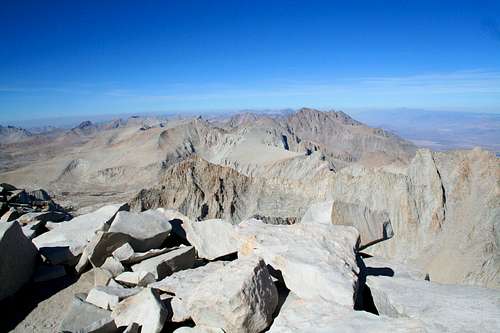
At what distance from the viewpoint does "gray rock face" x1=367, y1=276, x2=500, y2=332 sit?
3.40 metres

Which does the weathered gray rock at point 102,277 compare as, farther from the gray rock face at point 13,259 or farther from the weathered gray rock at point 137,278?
the gray rock face at point 13,259

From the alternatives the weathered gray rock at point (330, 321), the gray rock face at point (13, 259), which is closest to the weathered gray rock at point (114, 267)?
the gray rock face at point (13, 259)

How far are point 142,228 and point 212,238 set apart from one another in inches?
46.8

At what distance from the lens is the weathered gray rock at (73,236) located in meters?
5.83

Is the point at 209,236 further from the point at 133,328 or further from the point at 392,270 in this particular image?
the point at 392,270

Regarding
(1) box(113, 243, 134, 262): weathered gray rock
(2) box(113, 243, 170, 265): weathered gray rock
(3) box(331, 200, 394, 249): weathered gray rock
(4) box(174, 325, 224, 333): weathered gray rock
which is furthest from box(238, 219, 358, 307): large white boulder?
(3) box(331, 200, 394, 249): weathered gray rock

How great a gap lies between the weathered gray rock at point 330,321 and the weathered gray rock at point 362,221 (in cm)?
417

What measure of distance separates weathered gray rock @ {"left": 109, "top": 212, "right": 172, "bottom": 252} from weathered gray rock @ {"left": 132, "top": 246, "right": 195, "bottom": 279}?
0.42m

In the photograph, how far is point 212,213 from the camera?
31016mm

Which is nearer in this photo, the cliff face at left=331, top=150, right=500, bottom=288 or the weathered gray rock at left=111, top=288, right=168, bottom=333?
the weathered gray rock at left=111, top=288, right=168, bottom=333

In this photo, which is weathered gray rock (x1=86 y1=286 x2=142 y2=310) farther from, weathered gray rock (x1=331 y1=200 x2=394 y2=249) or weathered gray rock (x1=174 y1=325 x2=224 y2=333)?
weathered gray rock (x1=331 y1=200 x2=394 y2=249)

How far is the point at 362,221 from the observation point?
8.76 m

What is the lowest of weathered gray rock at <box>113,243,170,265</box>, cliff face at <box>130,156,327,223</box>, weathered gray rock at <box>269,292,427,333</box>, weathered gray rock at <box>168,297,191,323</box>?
cliff face at <box>130,156,327,223</box>

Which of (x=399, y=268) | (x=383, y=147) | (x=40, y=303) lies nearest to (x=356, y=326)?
(x=399, y=268)
